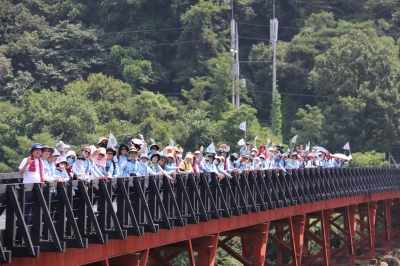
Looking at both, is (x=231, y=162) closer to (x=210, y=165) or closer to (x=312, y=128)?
(x=210, y=165)

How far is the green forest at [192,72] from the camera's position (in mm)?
58656

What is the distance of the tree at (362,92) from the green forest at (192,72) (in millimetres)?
A: 87

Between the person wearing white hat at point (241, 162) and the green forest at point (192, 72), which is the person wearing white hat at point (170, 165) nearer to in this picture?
the person wearing white hat at point (241, 162)

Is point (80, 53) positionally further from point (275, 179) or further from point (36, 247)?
point (36, 247)

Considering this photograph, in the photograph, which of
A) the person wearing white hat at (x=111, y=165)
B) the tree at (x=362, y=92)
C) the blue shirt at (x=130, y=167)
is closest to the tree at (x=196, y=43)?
the tree at (x=362, y=92)

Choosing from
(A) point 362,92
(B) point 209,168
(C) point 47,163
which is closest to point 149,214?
(C) point 47,163

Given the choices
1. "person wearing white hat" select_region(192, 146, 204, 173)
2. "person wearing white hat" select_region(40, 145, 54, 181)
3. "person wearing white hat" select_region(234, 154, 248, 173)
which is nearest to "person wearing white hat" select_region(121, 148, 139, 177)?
"person wearing white hat" select_region(40, 145, 54, 181)

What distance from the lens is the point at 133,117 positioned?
61906 millimetres

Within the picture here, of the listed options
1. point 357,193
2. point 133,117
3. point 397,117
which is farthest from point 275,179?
point 397,117

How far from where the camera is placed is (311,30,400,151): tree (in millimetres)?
66375

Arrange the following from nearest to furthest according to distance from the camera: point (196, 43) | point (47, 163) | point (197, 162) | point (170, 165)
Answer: point (47, 163), point (170, 165), point (197, 162), point (196, 43)

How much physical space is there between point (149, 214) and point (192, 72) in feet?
183

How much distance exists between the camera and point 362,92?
6669 centimetres

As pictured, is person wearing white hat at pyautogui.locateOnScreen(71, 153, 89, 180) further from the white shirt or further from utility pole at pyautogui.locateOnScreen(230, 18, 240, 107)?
utility pole at pyautogui.locateOnScreen(230, 18, 240, 107)
